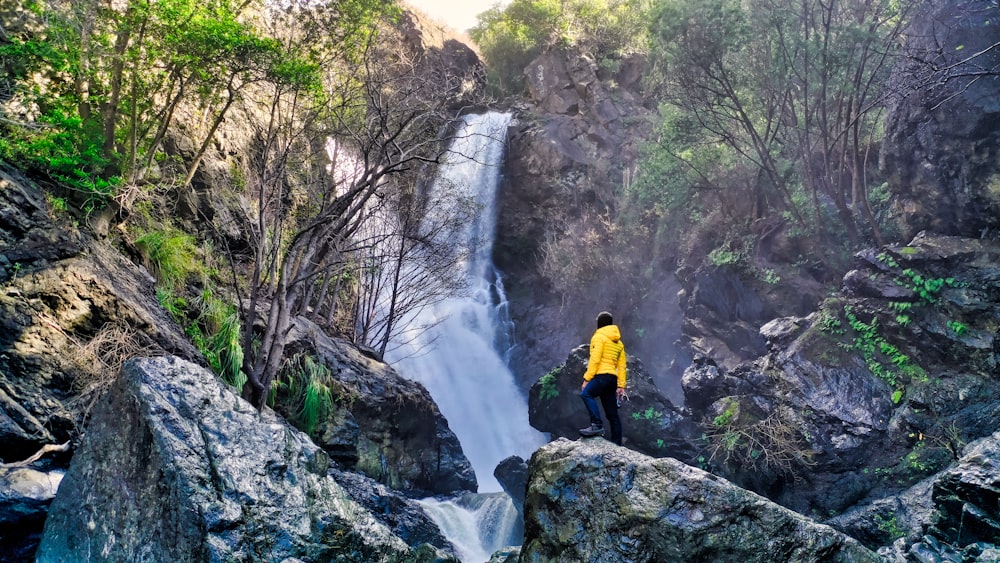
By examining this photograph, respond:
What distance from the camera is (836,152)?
1553 cm

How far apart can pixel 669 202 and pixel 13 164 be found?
52.5 ft

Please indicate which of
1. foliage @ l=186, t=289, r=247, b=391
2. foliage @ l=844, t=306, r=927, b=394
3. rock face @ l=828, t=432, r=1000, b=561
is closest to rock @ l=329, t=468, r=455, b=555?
foliage @ l=186, t=289, r=247, b=391

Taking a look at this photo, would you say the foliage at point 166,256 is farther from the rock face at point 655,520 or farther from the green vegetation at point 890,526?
the green vegetation at point 890,526

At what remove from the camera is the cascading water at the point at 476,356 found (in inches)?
683

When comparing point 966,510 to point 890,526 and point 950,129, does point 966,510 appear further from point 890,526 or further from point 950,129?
point 950,129

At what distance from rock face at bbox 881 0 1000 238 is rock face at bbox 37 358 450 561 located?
12.1m

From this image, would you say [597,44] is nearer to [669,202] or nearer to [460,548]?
[669,202]

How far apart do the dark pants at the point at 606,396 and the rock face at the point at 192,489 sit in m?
2.58

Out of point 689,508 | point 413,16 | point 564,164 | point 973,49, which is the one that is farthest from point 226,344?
point 413,16

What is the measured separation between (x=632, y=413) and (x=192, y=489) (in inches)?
415

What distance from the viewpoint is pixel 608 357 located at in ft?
21.1

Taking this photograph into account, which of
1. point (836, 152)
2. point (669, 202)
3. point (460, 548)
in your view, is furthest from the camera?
point (669, 202)

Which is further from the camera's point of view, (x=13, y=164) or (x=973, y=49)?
(x=973, y=49)

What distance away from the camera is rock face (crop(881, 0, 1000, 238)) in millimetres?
10945
